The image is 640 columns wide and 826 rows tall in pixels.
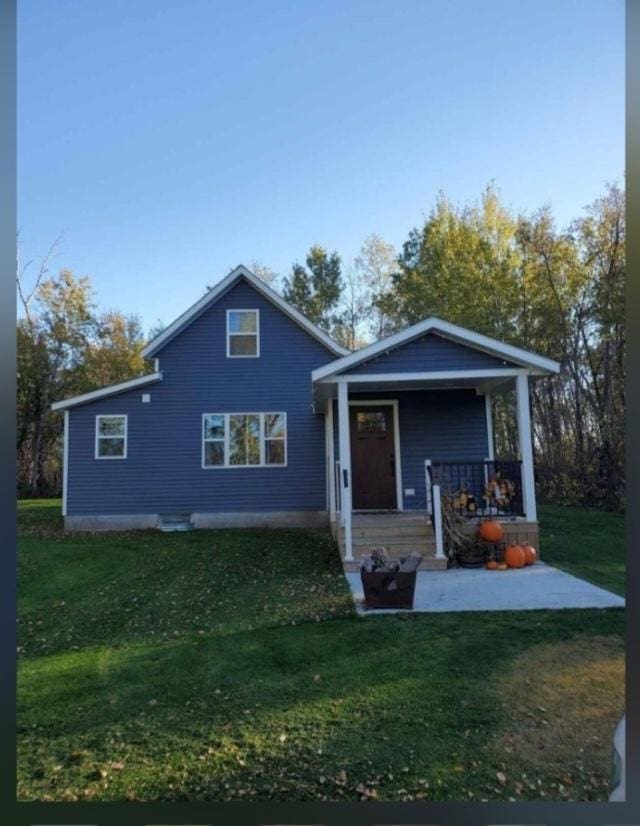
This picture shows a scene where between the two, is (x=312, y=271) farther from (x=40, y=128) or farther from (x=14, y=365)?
(x=14, y=365)

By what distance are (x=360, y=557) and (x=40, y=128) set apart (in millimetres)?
5788

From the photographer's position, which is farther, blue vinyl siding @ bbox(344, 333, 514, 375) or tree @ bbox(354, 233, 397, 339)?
tree @ bbox(354, 233, 397, 339)

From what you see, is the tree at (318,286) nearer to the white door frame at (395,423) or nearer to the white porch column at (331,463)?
the white porch column at (331,463)

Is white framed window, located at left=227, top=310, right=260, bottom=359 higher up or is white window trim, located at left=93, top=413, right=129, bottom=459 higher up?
white framed window, located at left=227, top=310, right=260, bottom=359

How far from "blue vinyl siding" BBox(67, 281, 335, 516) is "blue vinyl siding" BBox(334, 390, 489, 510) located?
1.89 meters

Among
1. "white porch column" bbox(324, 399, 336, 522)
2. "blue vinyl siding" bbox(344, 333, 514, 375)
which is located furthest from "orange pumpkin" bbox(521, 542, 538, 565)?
"white porch column" bbox(324, 399, 336, 522)

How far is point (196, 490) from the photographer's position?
37.6 feet

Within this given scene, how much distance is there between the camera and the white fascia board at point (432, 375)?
25.2ft

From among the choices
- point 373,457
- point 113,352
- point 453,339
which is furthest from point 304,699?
point 113,352

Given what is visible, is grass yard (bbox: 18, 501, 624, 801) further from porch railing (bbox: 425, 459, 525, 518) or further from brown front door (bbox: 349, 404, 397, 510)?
brown front door (bbox: 349, 404, 397, 510)

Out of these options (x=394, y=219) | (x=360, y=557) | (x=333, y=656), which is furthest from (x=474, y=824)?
(x=394, y=219)

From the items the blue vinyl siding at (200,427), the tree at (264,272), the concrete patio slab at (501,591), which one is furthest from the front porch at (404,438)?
the tree at (264,272)

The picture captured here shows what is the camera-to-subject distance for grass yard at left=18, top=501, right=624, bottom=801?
2.50m

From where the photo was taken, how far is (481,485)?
26.3 feet
